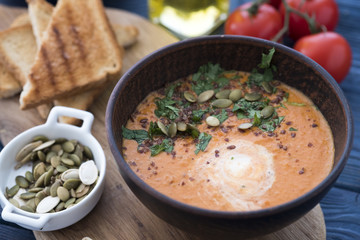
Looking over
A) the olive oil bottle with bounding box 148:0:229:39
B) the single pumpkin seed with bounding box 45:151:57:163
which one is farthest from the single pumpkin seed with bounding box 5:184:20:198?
the olive oil bottle with bounding box 148:0:229:39

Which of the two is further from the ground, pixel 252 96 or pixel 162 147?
pixel 252 96

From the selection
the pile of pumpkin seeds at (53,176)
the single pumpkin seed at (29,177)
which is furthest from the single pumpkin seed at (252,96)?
the single pumpkin seed at (29,177)

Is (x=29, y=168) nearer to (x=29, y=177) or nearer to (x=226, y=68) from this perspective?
(x=29, y=177)

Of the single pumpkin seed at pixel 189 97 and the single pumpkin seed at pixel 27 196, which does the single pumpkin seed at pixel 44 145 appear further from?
A: the single pumpkin seed at pixel 189 97

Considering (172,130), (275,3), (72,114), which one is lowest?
(72,114)

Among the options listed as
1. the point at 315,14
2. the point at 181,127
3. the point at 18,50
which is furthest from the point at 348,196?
the point at 18,50

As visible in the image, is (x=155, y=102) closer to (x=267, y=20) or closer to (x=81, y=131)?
(x=81, y=131)
